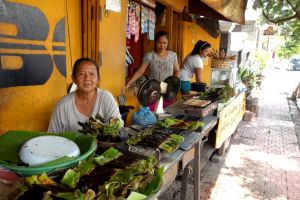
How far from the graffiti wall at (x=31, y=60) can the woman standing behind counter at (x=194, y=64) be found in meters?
2.27

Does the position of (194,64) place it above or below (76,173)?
above

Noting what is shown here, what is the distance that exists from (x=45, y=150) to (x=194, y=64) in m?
3.94

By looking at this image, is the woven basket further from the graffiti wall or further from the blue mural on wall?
the blue mural on wall

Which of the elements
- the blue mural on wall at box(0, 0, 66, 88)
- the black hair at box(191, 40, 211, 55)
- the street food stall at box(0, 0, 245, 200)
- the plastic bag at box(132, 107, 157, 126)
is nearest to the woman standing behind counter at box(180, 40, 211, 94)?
the black hair at box(191, 40, 211, 55)

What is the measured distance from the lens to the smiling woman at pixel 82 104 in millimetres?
2562

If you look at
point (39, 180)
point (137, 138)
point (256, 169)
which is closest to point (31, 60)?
Answer: point (137, 138)

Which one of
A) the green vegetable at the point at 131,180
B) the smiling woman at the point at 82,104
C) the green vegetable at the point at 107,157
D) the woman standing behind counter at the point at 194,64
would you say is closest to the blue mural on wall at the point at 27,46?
the smiling woman at the point at 82,104

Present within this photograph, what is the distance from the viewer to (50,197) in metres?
1.26

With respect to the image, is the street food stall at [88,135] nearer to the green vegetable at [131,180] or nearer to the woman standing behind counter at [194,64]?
the green vegetable at [131,180]

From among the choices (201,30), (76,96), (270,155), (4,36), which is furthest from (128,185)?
(201,30)

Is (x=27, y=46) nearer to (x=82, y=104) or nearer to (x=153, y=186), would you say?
(x=82, y=104)

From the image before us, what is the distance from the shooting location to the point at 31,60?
291 centimetres

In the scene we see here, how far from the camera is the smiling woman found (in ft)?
A: 8.41

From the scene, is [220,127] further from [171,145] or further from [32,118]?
[32,118]
